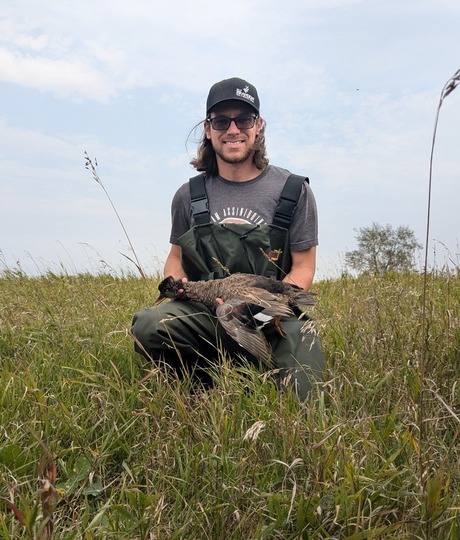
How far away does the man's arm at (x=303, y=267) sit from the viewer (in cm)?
514

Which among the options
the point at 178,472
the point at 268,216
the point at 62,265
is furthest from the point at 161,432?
the point at 62,265

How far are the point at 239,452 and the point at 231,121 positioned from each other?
3094 millimetres

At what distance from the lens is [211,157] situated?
5.52 metres

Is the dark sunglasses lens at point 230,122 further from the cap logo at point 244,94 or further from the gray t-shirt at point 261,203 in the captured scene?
the gray t-shirt at point 261,203

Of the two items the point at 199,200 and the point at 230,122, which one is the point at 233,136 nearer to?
the point at 230,122

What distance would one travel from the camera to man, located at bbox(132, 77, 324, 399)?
4699 millimetres

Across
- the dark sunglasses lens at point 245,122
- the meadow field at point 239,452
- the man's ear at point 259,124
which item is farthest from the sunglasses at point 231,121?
the meadow field at point 239,452

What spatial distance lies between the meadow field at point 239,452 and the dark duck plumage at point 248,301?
1.23ft

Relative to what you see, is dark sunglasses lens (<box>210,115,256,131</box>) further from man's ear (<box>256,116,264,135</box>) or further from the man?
man's ear (<box>256,116,264,135</box>)

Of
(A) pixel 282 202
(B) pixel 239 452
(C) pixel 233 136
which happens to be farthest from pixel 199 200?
(B) pixel 239 452

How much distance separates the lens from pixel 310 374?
4102 millimetres

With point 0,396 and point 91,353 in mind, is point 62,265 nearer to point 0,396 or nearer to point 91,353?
point 91,353

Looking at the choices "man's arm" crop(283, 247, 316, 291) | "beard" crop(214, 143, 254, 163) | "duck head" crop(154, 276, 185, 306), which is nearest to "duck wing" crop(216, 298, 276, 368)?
"duck head" crop(154, 276, 185, 306)

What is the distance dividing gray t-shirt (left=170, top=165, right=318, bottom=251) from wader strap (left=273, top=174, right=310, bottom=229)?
63 mm
